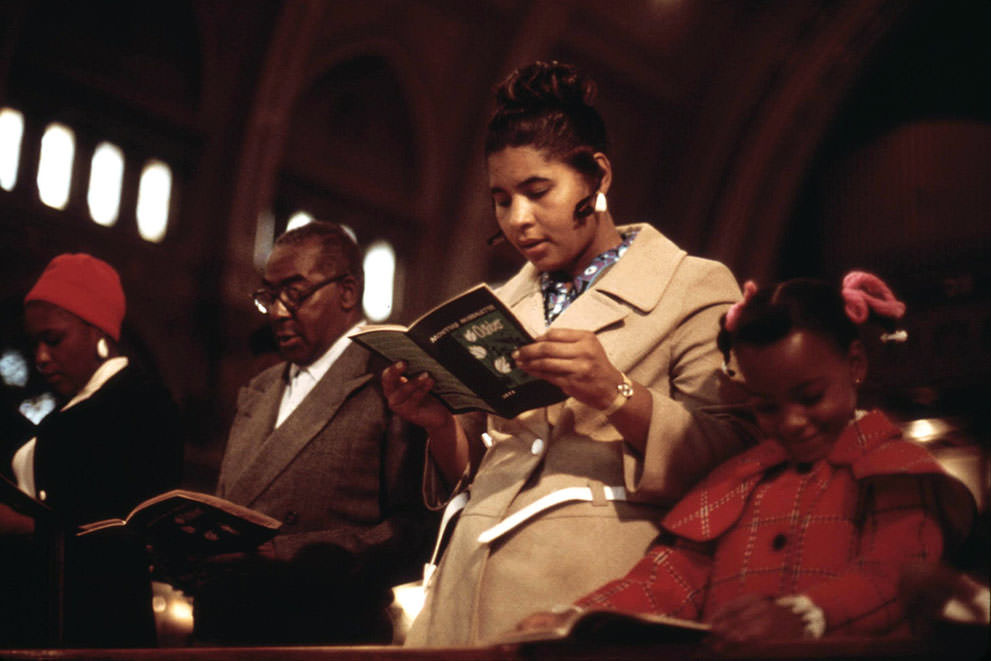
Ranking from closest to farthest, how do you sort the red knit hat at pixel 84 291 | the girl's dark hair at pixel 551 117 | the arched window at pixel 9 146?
the girl's dark hair at pixel 551 117
the red knit hat at pixel 84 291
the arched window at pixel 9 146

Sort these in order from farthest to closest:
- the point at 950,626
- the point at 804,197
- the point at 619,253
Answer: the point at 804,197, the point at 619,253, the point at 950,626

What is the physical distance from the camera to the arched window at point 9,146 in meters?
8.10

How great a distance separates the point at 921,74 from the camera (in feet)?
38.5

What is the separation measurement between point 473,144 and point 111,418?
758 cm

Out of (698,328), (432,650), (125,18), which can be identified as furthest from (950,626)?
(125,18)

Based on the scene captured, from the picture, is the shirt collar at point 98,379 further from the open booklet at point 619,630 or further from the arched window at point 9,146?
the arched window at point 9,146

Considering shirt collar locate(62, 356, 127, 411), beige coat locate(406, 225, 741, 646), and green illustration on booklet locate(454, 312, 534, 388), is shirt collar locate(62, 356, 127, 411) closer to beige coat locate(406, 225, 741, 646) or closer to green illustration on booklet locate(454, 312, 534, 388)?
beige coat locate(406, 225, 741, 646)

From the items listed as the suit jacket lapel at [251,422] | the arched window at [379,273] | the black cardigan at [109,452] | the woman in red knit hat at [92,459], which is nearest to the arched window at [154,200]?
the arched window at [379,273]

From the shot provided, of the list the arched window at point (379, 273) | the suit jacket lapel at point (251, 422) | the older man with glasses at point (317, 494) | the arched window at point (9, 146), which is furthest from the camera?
the arched window at point (379, 273)

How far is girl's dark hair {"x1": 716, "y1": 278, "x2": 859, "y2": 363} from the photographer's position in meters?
1.99

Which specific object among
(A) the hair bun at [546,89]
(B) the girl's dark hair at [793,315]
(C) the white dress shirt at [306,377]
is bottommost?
(B) the girl's dark hair at [793,315]

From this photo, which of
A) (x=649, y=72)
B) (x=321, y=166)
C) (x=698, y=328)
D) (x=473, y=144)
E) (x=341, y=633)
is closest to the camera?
(x=698, y=328)

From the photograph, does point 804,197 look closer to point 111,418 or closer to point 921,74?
point 921,74

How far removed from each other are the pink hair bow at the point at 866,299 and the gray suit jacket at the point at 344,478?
123 centimetres
